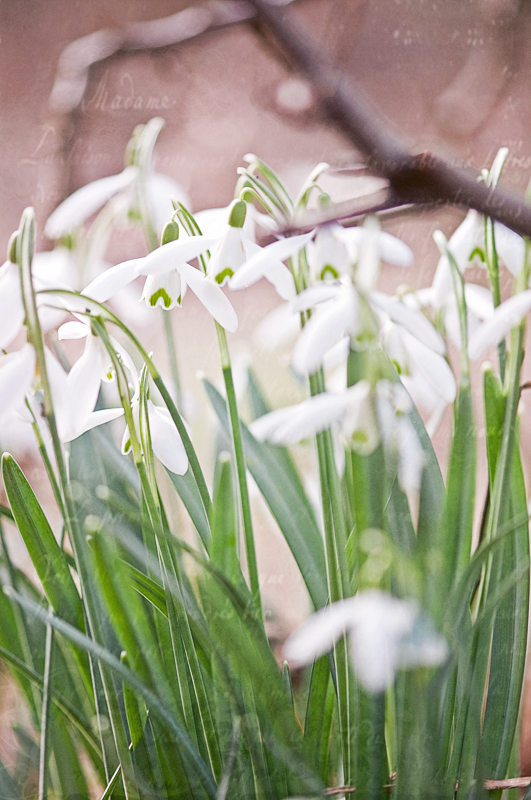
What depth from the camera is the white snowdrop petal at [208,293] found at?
307mm

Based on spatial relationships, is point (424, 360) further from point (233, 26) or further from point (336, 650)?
point (233, 26)

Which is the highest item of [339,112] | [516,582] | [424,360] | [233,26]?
[233,26]

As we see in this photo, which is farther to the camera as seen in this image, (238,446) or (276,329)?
(276,329)

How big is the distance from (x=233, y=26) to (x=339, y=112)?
0.14 m

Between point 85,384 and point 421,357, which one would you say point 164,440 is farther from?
point 421,357

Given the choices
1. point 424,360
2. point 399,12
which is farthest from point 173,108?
point 424,360

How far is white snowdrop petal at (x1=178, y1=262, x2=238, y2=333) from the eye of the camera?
0.31 metres

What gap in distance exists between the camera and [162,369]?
0.58 meters

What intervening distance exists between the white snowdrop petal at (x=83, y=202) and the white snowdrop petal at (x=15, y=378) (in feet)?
0.66

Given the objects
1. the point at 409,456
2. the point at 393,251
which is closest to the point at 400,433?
the point at 409,456

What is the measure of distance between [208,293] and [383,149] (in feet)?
0.51

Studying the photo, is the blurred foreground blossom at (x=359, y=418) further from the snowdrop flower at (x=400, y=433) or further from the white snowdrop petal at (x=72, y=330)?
the white snowdrop petal at (x=72, y=330)

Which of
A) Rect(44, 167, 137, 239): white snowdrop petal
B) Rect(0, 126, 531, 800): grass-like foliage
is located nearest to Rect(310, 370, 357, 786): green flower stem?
Rect(0, 126, 531, 800): grass-like foliage

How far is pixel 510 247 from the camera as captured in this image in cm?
38
